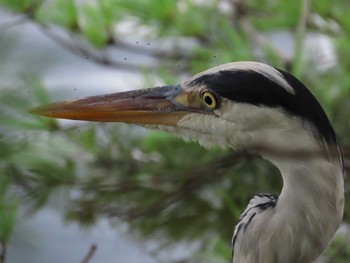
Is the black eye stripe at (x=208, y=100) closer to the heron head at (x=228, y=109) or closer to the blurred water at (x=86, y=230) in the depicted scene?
the heron head at (x=228, y=109)

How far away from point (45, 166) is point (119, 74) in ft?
1.96

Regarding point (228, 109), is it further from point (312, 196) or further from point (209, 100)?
point (312, 196)

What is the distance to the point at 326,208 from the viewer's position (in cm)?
163

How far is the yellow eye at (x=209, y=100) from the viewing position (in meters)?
1.70

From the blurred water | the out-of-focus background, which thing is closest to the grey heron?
the blurred water

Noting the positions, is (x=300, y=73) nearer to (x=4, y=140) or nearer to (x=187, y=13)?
(x=187, y=13)

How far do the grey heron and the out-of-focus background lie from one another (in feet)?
3.25

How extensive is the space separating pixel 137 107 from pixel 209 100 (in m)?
0.14

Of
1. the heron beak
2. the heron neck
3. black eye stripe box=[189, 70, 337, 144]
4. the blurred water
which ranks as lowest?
the blurred water

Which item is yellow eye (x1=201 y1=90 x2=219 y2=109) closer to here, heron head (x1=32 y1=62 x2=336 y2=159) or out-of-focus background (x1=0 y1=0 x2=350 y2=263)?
heron head (x1=32 y1=62 x2=336 y2=159)

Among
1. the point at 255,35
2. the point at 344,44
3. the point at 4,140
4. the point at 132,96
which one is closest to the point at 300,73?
the point at 344,44

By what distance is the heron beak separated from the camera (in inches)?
69.4

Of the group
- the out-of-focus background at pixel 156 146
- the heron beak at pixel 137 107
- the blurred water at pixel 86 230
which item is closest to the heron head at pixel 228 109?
the heron beak at pixel 137 107

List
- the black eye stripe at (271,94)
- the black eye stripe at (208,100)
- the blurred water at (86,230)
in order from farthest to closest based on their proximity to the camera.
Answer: the blurred water at (86,230) → the black eye stripe at (208,100) → the black eye stripe at (271,94)
